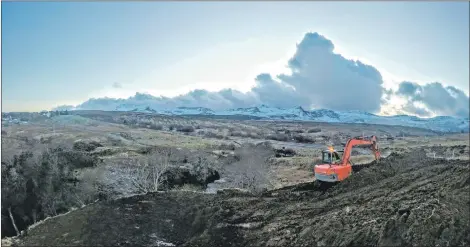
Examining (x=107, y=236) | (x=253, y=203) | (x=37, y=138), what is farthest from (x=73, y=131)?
(x=253, y=203)

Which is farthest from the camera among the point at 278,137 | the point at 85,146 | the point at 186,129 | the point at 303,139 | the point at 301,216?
the point at 303,139

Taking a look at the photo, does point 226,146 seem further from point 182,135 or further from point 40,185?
point 40,185

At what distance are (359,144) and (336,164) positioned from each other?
77cm

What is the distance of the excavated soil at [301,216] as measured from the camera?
5.55 meters

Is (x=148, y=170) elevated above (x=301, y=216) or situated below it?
above

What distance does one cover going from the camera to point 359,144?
8.13m

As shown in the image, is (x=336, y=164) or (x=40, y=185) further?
(x=336, y=164)

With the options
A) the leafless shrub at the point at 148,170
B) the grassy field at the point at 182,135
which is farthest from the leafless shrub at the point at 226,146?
the leafless shrub at the point at 148,170

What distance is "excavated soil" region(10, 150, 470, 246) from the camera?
5.55 m

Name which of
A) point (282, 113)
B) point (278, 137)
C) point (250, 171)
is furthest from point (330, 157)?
point (250, 171)

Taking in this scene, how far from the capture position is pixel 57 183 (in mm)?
7453

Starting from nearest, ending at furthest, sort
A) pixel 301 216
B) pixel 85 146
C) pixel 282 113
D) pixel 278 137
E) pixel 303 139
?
pixel 301 216, pixel 85 146, pixel 282 113, pixel 278 137, pixel 303 139

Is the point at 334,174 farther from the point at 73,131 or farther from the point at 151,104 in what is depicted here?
the point at 73,131

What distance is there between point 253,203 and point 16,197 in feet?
12.1
